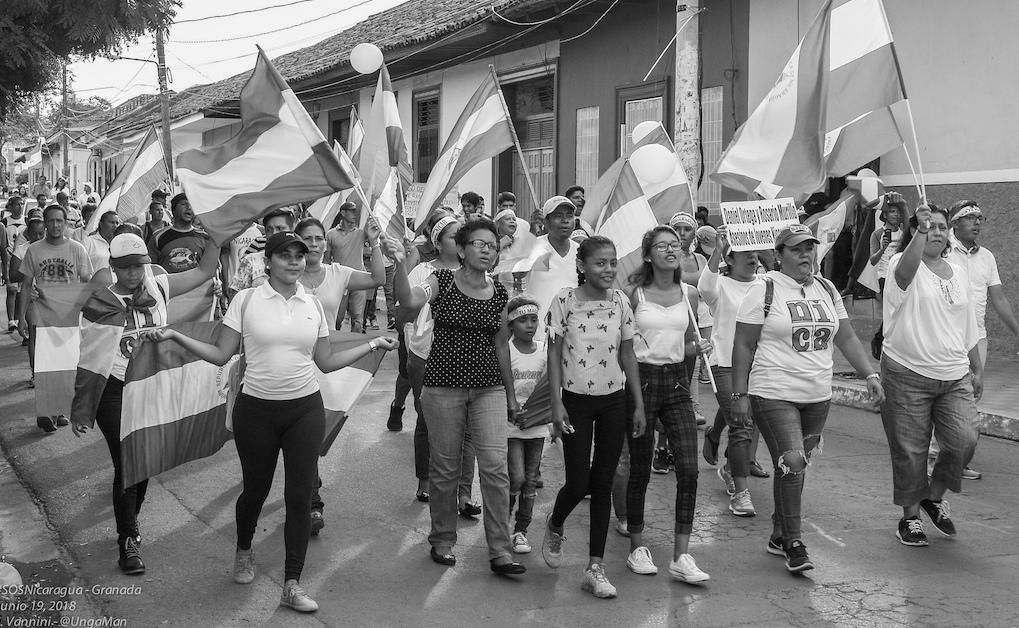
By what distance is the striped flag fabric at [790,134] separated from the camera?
7.10 m

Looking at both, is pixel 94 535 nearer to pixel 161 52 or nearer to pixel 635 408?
pixel 635 408

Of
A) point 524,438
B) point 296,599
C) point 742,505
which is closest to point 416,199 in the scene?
point 742,505

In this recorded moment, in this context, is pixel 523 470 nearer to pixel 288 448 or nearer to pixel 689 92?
pixel 288 448

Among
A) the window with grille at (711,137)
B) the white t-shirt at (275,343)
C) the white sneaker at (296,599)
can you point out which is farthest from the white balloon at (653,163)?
the window with grille at (711,137)

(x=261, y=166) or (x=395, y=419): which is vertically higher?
(x=261, y=166)

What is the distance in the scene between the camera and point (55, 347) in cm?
814

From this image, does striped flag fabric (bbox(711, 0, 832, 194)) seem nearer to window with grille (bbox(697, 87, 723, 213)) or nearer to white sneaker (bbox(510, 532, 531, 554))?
white sneaker (bbox(510, 532, 531, 554))

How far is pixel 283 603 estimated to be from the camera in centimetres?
507

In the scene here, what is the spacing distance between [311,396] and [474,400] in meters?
0.87

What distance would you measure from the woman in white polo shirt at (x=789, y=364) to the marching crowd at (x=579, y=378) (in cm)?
1

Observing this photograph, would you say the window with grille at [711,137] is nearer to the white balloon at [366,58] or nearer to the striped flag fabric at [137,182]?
the striped flag fabric at [137,182]

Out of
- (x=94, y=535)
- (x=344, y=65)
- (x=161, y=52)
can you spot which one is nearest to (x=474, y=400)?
(x=94, y=535)

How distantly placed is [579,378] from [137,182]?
9316 mm

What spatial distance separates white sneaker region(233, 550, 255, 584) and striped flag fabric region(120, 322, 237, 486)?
81 centimetres
